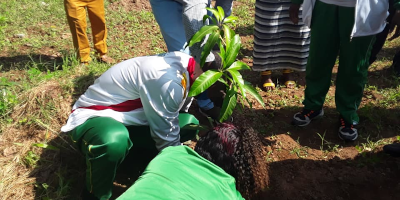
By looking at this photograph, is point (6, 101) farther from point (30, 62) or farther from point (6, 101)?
point (30, 62)

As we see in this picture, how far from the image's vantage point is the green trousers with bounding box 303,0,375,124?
2295 mm

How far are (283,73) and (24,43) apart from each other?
301 centimetres

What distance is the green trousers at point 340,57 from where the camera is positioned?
229 centimetres

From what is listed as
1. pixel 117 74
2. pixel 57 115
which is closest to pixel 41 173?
pixel 57 115

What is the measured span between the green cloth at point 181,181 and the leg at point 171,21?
117 cm

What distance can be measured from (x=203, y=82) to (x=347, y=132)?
4.80ft

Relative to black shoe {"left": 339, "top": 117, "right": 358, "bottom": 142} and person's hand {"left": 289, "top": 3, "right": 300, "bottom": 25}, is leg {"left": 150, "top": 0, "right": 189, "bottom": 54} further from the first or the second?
black shoe {"left": 339, "top": 117, "right": 358, "bottom": 142}

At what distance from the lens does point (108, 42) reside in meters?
4.19

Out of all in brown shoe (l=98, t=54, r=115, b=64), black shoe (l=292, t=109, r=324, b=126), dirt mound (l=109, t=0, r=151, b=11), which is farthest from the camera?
dirt mound (l=109, t=0, r=151, b=11)

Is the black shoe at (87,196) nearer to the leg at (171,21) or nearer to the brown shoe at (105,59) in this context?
the leg at (171,21)

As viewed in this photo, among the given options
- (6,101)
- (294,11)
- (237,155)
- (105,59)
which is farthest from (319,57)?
(6,101)

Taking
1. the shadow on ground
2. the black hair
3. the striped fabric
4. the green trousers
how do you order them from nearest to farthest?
1. the black hair
2. the green trousers
3. the striped fabric
4. the shadow on ground

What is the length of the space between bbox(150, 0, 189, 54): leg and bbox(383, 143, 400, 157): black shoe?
1.59 metres

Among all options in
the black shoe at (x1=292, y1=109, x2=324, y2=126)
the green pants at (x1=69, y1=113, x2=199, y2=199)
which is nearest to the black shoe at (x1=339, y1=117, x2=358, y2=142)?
the black shoe at (x1=292, y1=109, x2=324, y2=126)
